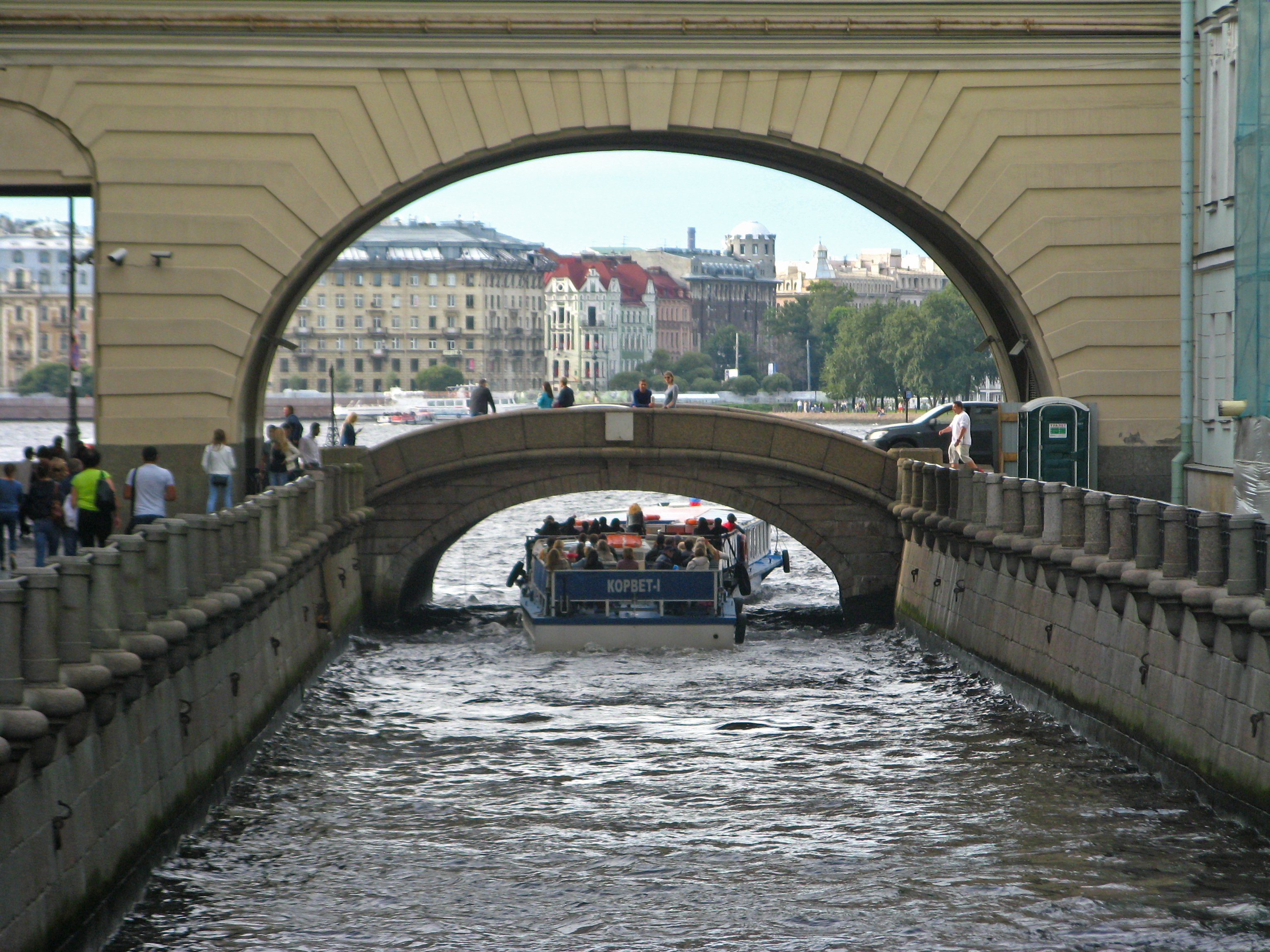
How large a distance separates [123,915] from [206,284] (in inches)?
557

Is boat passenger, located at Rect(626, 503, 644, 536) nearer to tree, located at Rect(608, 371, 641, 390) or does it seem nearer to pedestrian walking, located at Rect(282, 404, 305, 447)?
pedestrian walking, located at Rect(282, 404, 305, 447)

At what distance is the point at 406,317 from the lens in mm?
172250

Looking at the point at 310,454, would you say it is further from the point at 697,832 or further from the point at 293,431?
the point at 697,832

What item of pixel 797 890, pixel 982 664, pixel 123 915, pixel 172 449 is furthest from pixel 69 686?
pixel 172 449

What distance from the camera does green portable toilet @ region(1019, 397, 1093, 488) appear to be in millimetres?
24141

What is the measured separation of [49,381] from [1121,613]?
103 meters

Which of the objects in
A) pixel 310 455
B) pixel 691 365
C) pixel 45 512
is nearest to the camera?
pixel 45 512

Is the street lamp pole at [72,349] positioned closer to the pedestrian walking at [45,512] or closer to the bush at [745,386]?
the pedestrian walking at [45,512]

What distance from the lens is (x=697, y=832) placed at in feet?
48.4

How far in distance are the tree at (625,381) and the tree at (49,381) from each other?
2695 inches

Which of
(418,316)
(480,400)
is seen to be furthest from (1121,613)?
(418,316)

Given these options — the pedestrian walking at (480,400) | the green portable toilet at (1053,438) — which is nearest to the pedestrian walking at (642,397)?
the pedestrian walking at (480,400)

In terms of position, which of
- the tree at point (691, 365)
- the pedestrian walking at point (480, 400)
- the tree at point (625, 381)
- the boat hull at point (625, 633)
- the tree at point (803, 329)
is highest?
the tree at point (803, 329)

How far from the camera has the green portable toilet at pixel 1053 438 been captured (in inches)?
950
